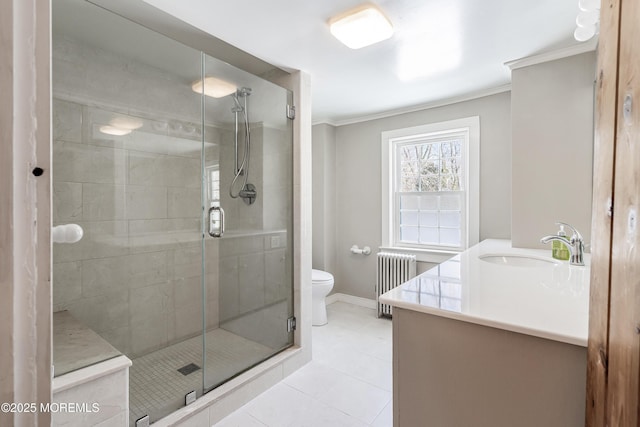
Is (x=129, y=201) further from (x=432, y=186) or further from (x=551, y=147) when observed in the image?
(x=551, y=147)

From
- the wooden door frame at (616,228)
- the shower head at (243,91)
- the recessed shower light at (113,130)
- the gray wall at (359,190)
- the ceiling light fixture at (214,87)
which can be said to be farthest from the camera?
the gray wall at (359,190)

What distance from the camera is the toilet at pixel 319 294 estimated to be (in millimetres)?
2943

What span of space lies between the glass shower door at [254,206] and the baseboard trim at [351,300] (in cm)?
141

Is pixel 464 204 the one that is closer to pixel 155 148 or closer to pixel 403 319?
pixel 403 319

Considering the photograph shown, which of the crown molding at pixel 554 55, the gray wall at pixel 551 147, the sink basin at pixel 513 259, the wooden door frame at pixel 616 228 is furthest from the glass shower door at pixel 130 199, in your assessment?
the gray wall at pixel 551 147

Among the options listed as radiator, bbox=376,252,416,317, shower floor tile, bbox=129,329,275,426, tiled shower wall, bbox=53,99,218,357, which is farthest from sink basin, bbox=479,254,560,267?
tiled shower wall, bbox=53,99,218,357

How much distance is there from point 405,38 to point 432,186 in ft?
5.64

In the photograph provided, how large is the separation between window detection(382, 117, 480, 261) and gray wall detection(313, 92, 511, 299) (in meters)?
0.08

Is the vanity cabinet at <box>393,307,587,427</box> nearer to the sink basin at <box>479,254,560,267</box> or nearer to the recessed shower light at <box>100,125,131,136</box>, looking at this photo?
the sink basin at <box>479,254,560,267</box>

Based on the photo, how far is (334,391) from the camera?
2020 millimetres

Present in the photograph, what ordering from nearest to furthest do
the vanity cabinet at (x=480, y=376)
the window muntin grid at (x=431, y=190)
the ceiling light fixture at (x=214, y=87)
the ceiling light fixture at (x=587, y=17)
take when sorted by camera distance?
the vanity cabinet at (x=480, y=376), the ceiling light fixture at (x=587, y=17), the ceiling light fixture at (x=214, y=87), the window muntin grid at (x=431, y=190)

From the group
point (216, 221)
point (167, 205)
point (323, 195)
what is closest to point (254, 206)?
point (216, 221)

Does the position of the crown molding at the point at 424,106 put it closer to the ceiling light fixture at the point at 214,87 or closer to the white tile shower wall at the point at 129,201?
the ceiling light fixture at the point at 214,87

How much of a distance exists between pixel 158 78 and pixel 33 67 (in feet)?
7.41
